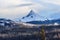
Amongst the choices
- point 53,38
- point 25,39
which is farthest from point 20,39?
point 53,38

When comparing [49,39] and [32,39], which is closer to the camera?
[49,39]

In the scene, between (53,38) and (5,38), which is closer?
(53,38)

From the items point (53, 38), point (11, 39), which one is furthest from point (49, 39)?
point (11, 39)

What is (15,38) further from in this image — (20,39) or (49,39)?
(49,39)

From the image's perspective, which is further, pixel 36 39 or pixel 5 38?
pixel 5 38

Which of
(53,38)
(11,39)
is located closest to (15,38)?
(11,39)

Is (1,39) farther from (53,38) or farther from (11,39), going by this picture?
(53,38)

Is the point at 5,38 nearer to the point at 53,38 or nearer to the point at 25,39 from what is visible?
the point at 25,39
